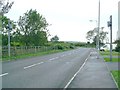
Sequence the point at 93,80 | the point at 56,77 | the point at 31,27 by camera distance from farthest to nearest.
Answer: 1. the point at 31,27
2. the point at 56,77
3. the point at 93,80

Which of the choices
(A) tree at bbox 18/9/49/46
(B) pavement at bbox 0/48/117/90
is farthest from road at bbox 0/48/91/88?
(A) tree at bbox 18/9/49/46

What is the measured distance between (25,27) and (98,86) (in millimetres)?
55834

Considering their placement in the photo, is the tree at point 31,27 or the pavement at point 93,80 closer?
the pavement at point 93,80

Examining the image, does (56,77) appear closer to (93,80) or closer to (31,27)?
(93,80)

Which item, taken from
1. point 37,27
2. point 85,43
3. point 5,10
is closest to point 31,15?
point 37,27

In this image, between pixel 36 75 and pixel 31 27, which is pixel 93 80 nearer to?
pixel 36 75

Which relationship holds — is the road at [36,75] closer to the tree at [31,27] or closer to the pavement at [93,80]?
the pavement at [93,80]

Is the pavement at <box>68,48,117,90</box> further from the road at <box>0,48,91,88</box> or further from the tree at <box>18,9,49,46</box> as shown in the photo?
the tree at <box>18,9,49,46</box>

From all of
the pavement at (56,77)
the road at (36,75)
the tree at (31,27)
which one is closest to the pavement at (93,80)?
the pavement at (56,77)

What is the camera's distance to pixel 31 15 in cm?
6838

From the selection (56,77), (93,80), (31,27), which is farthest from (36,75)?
(31,27)

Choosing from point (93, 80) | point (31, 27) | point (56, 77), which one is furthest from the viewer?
point (31, 27)

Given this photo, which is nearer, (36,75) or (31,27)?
(36,75)

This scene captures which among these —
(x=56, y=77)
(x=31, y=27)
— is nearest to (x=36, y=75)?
(x=56, y=77)
